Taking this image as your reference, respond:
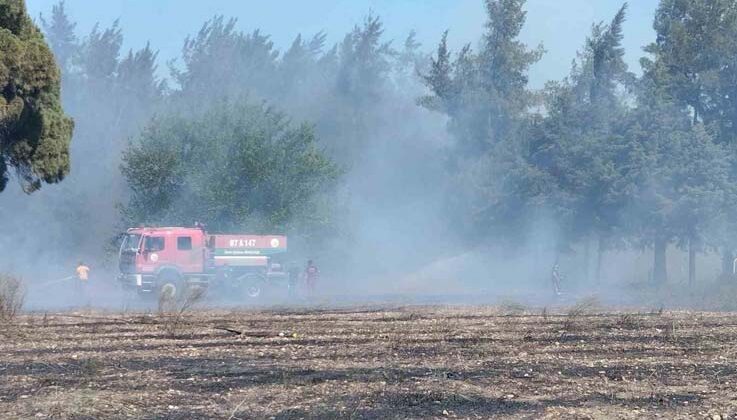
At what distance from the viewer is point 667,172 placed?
4441 centimetres

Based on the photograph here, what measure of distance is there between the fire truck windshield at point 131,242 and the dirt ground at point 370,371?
1803 cm

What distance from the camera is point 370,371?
1211 centimetres

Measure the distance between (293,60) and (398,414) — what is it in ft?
269

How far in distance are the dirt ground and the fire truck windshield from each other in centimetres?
1803

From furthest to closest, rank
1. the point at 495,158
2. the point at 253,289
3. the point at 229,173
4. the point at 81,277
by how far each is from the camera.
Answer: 1. the point at 495,158
2. the point at 229,173
3. the point at 81,277
4. the point at 253,289

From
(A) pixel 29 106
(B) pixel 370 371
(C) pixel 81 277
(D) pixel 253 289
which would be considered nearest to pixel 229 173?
(D) pixel 253 289

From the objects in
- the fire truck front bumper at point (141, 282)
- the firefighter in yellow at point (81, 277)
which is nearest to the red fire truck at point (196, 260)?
the fire truck front bumper at point (141, 282)

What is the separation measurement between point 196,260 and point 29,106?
14374 millimetres

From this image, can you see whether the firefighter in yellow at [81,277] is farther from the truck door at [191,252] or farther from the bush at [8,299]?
the bush at [8,299]

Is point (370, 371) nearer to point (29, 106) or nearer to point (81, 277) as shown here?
point (29, 106)

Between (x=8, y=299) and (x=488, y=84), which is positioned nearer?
(x=8, y=299)

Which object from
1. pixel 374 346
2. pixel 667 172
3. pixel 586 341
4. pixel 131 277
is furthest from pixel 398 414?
pixel 667 172

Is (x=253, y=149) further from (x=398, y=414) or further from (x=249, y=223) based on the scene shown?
(x=398, y=414)

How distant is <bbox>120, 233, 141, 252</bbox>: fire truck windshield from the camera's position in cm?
3688
